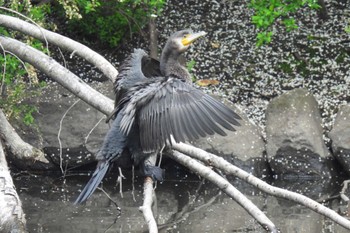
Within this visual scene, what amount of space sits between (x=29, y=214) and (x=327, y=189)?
2700 millimetres

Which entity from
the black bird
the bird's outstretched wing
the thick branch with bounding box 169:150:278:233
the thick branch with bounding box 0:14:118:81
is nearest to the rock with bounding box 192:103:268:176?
the thick branch with bounding box 0:14:118:81

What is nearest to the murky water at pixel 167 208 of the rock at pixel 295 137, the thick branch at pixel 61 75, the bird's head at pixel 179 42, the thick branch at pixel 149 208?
the rock at pixel 295 137

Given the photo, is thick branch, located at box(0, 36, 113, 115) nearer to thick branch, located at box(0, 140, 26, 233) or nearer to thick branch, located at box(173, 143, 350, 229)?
thick branch, located at box(173, 143, 350, 229)

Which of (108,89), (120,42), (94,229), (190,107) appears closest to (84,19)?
(120,42)

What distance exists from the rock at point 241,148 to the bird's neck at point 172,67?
2.44m

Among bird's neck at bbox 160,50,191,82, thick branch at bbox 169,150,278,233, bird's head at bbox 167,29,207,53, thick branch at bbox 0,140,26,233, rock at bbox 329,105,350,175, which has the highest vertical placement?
bird's head at bbox 167,29,207,53

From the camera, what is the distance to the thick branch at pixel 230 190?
14.1 feet

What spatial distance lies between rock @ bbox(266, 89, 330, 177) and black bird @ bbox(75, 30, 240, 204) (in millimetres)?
2837

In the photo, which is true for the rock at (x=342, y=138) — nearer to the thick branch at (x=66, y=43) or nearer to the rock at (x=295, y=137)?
the rock at (x=295, y=137)

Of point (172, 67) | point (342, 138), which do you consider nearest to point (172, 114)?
point (172, 67)

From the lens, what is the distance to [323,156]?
25.7 ft

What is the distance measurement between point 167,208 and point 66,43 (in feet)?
6.62

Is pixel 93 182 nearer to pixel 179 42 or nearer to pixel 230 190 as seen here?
pixel 230 190

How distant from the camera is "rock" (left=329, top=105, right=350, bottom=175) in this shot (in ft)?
25.3
